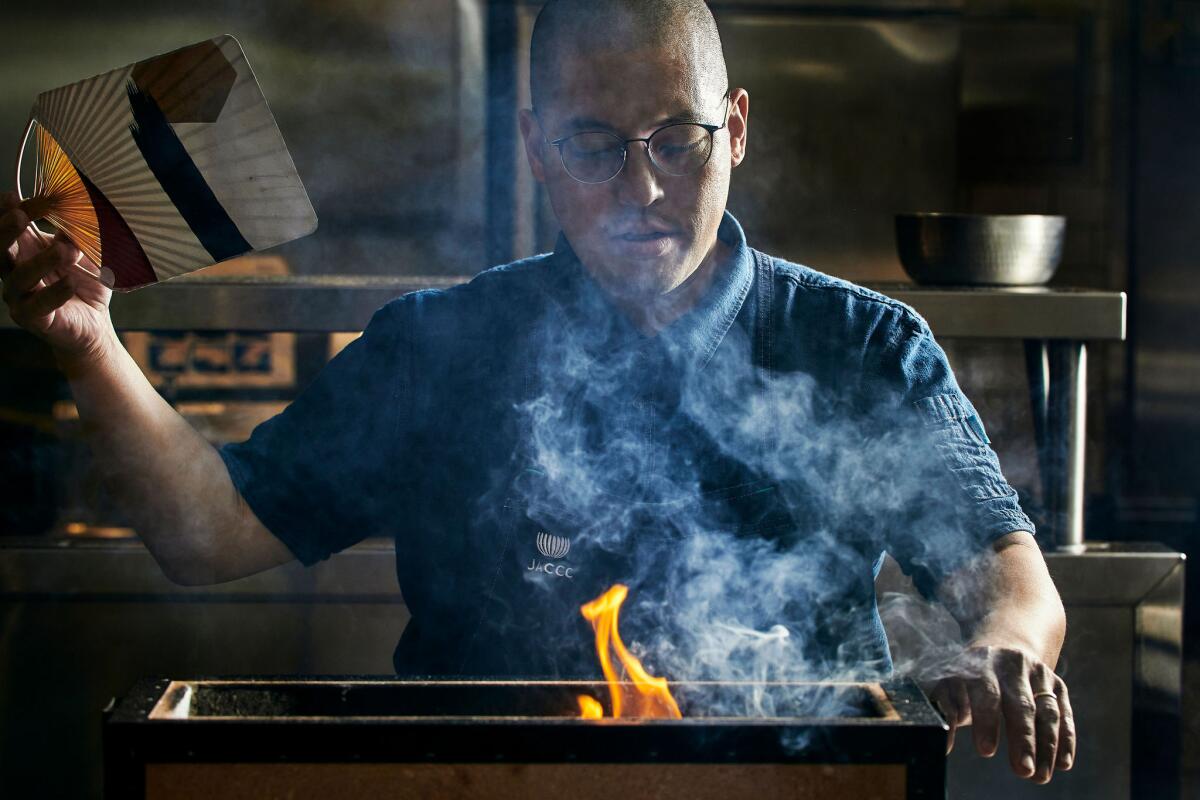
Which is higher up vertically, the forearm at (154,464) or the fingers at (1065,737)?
the forearm at (154,464)

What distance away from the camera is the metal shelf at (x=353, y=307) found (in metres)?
2.68

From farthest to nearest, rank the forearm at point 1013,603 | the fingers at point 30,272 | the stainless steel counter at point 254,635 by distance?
the stainless steel counter at point 254,635 → the forearm at point 1013,603 → the fingers at point 30,272

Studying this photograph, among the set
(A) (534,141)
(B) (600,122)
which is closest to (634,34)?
(B) (600,122)

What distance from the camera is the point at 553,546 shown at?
1.90m

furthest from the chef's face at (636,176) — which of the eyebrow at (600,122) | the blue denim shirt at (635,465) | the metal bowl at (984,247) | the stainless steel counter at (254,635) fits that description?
the stainless steel counter at (254,635)

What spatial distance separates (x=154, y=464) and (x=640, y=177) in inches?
30.8

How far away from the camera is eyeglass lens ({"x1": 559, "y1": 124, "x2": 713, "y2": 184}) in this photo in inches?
70.2

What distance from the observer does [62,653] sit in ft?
9.41

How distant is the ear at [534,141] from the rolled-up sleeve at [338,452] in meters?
0.33

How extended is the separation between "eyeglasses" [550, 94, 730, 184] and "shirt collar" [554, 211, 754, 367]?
220 mm

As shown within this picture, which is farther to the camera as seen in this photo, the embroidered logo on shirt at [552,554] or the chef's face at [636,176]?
the embroidered logo on shirt at [552,554]

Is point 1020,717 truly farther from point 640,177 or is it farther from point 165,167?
point 165,167

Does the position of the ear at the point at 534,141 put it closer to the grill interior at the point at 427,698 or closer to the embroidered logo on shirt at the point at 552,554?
the embroidered logo on shirt at the point at 552,554

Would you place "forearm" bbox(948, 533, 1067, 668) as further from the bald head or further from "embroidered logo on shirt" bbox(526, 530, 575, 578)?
the bald head
